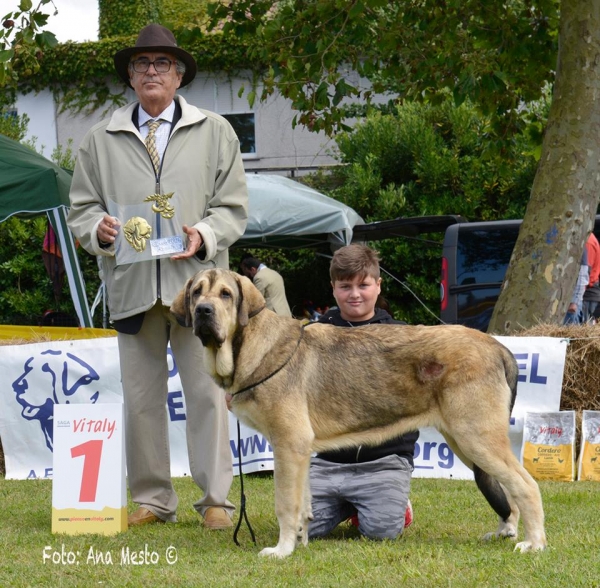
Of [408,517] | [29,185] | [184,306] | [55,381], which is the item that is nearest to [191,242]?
[184,306]

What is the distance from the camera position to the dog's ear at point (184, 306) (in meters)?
4.62

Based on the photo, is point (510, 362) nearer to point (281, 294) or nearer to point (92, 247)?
point (92, 247)

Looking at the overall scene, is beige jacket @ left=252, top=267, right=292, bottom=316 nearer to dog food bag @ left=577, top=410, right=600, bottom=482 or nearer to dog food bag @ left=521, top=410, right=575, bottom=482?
dog food bag @ left=521, top=410, right=575, bottom=482

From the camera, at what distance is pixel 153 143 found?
5.49 m

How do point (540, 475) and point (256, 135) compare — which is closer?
point (540, 475)

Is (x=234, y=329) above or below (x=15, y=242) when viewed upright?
above

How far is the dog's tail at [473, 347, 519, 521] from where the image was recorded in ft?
15.3

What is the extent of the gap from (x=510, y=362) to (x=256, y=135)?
19.7 meters

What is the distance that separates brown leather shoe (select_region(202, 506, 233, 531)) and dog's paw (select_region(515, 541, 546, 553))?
5.91ft

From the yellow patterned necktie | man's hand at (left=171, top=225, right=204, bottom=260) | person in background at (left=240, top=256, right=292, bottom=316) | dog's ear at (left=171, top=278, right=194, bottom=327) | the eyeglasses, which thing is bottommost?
person in background at (left=240, top=256, right=292, bottom=316)

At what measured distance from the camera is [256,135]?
2372 cm

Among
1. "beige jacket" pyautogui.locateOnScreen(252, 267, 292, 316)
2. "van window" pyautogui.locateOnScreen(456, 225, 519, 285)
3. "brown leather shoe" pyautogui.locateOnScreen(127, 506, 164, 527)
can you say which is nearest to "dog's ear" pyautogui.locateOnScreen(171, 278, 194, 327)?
"brown leather shoe" pyautogui.locateOnScreen(127, 506, 164, 527)

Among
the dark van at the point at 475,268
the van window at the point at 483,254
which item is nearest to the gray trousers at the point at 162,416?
the dark van at the point at 475,268

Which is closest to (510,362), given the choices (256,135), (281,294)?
(281,294)
